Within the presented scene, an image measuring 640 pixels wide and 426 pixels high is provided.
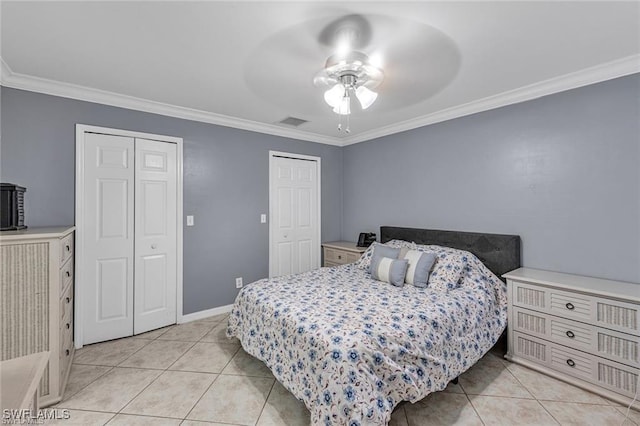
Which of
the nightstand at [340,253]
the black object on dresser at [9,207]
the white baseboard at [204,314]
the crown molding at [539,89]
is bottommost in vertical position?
the white baseboard at [204,314]

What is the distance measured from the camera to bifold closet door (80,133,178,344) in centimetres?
281

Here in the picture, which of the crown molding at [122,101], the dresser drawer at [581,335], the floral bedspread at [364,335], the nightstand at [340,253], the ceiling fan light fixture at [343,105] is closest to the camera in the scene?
the floral bedspread at [364,335]

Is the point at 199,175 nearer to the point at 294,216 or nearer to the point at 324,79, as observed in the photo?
the point at 294,216

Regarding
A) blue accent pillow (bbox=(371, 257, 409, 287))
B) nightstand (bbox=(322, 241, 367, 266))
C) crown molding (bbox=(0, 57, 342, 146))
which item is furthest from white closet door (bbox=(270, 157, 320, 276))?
blue accent pillow (bbox=(371, 257, 409, 287))

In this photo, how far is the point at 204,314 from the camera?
351cm

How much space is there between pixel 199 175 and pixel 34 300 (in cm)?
189

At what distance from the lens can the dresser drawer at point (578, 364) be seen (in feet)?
6.47

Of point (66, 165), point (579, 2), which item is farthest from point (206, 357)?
point (579, 2)

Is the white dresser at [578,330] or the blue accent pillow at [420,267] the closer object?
the white dresser at [578,330]

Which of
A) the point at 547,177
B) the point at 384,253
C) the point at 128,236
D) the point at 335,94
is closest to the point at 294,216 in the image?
the point at 384,253

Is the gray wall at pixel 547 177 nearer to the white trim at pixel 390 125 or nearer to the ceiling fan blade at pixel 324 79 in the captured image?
the white trim at pixel 390 125

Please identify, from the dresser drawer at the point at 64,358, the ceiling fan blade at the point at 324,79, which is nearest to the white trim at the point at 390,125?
the ceiling fan blade at the point at 324,79

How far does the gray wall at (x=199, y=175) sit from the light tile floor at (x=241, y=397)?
1.04 metres

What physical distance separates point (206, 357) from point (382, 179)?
3.04 metres
